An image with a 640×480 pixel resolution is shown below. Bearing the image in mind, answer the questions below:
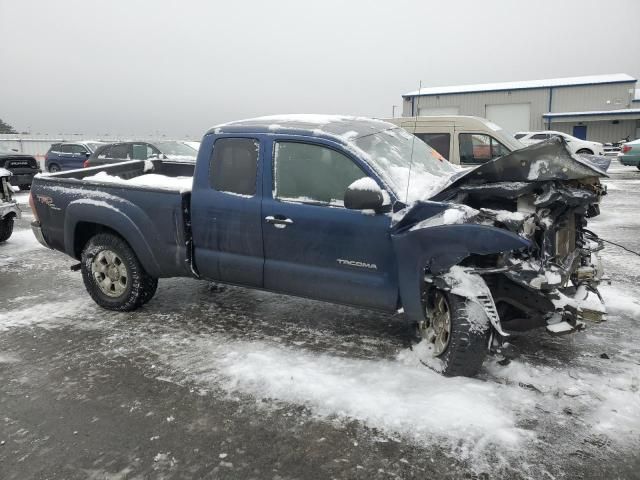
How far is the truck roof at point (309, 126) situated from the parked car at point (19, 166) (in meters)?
13.3

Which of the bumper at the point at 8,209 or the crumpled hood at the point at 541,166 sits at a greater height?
the crumpled hood at the point at 541,166

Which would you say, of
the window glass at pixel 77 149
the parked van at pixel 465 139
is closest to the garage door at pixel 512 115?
the window glass at pixel 77 149

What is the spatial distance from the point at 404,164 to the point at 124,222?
271cm

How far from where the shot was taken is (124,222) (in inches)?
183

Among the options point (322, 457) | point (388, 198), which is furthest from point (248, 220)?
point (322, 457)

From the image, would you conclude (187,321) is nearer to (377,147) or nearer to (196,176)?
(196,176)

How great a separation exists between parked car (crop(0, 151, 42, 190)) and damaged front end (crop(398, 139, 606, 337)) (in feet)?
49.9

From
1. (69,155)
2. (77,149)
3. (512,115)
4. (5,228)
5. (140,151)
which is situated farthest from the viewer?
(512,115)

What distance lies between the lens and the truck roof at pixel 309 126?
397 cm

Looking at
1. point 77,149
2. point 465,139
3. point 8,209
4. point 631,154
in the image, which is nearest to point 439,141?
point 465,139

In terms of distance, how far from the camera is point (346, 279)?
12.4ft

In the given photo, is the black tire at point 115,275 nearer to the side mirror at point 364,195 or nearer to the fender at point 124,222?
the fender at point 124,222

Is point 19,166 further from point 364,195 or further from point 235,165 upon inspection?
point 364,195

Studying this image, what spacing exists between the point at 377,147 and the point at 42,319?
369 centimetres
